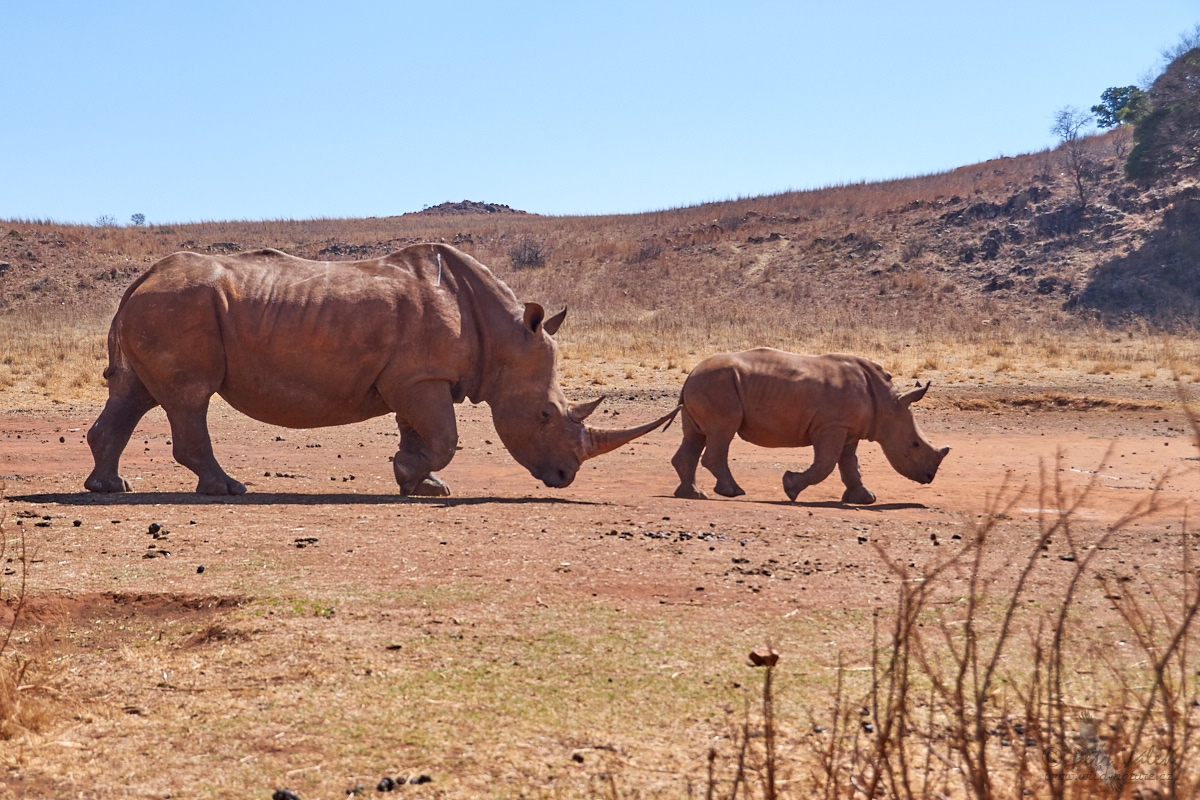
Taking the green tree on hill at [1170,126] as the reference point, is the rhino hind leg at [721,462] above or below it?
below

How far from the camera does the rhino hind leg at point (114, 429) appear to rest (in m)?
9.16

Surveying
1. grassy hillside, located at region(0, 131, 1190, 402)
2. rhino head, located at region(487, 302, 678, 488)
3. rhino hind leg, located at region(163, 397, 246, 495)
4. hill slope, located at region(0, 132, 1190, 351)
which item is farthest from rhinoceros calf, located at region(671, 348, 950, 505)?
hill slope, located at region(0, 132, 1190, 351)

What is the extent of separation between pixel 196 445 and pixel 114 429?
791 millimetres

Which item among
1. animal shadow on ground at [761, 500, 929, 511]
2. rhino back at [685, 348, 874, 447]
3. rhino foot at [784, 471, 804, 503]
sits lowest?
animal shadow on ground at [761, 500, 929, 511]

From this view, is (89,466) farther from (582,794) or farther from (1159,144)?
(1159,144)

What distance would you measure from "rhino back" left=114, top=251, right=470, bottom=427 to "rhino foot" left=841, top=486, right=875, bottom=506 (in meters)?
3.77

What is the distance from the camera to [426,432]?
30.1 feet

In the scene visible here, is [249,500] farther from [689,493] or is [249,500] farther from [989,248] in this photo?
[989,248]

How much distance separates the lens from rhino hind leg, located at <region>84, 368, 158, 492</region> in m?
9.16

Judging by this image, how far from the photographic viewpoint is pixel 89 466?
37.3 feet

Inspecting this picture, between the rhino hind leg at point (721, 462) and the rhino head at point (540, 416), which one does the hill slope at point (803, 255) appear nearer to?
the rhino hind leg at point (721, 462)

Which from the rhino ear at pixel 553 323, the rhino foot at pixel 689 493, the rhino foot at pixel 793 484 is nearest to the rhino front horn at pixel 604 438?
the rhino ear at pixel 553 323

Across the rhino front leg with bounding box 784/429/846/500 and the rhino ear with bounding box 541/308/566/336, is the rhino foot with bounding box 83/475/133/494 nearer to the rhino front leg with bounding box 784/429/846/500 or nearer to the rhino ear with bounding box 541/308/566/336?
the rhino ear with bounding box 541/308/566/336

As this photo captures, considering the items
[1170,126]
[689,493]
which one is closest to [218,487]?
[689,493]
